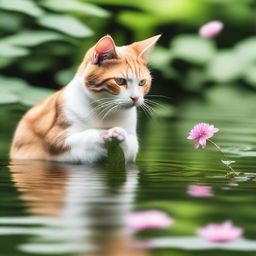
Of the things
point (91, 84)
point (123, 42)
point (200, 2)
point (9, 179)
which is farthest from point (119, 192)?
point (200, 2)

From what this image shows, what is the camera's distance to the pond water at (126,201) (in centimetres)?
221

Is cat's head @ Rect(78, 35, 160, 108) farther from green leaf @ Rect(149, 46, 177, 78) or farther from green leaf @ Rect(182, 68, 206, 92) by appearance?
green leaf @ Rect(182, 68, 206, 92)

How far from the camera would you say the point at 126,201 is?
113 inches

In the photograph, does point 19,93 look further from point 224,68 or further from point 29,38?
point 224,68

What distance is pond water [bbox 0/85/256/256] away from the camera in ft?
7.27

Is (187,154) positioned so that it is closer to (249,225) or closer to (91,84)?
(91,84)

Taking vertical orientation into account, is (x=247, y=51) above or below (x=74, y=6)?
below

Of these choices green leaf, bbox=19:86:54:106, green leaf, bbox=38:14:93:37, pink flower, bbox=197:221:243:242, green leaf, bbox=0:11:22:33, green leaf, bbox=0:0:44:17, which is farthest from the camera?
green leaf, bbox=0:11:22:33

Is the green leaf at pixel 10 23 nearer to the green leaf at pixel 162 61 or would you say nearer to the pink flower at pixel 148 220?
the green leaf at pixel 162 61

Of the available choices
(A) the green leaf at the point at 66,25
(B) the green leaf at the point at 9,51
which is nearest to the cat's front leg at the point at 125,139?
(B) the green leaf at the point at 9,51

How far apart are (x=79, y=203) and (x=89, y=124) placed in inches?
56.9

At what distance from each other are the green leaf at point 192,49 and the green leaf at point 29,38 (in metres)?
1.62

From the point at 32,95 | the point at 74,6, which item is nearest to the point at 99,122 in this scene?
the point at 32,95

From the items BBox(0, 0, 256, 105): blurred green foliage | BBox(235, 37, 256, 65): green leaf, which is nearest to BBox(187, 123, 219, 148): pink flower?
BBox(0, 0, 256, 105): blurred green foliage
